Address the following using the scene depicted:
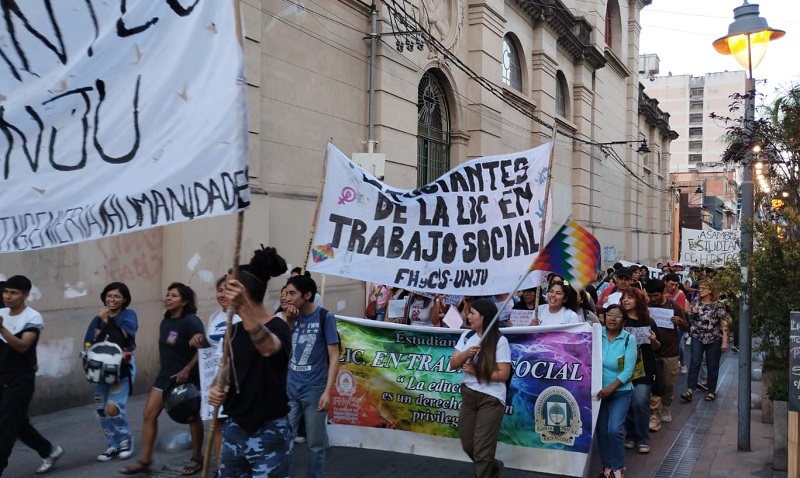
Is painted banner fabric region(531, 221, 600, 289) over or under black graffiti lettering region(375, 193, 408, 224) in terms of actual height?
under

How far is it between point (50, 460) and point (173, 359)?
1.41 meters

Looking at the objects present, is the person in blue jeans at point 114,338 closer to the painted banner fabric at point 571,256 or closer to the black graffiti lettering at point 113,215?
the black graffiti lettering at point 113,215

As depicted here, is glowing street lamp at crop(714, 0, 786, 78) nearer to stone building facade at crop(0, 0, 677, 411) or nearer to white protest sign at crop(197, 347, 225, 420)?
stone building facade at crop(0, 0, 677, 411)

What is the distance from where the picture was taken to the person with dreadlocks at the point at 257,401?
4082mm

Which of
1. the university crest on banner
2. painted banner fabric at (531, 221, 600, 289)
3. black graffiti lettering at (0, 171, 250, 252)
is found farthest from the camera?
the university crest on banner

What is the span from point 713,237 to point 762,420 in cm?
1115

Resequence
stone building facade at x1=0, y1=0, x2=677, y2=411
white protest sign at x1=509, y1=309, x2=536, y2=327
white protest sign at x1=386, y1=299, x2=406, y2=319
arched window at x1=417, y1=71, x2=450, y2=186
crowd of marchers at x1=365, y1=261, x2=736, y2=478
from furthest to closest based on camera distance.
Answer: arched window at x1=417, y1=71, x2=450, y2=186, white protest sign at x1=386, y1=299, x2=406, y2=319, stone building facade at x1=0, y1=0, x2=677, y2=411, white protest sign at x1=509, y1=309, x2=536, y2=327, crowd of marchers at x1=365, y1=261, x2=736, y2=478

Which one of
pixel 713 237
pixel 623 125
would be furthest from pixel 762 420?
pixel 623 125

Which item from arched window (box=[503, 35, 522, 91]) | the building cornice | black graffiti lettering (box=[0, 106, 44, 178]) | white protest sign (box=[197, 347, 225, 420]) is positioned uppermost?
the building cornice

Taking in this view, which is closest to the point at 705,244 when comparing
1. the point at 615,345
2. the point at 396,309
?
the point at 396,309

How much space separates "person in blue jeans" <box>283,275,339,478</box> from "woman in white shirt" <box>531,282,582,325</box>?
2.24 meters

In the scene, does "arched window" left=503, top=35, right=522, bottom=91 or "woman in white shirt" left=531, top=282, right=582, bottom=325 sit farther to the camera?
"arched window" left=503, top=35, right=522, bottom=91

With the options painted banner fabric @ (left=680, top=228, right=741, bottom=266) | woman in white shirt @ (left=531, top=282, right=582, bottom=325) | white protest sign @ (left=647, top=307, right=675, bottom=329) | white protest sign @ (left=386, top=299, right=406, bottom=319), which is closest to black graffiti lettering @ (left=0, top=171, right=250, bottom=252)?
woman in white shirt @ (left=531, top=282, right=582, bottom=325)

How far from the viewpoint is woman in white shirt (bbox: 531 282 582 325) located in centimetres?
697
